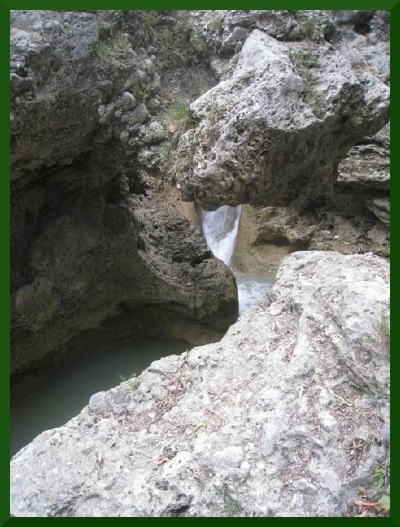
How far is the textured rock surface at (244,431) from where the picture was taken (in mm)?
3199

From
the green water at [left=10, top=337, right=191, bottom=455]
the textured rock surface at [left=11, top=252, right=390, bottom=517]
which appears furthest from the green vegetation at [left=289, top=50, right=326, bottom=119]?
the green water at [left=10, top=337, right=191, bottom=455]

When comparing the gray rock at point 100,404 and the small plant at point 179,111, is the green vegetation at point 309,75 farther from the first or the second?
the gray rock at point 100,404

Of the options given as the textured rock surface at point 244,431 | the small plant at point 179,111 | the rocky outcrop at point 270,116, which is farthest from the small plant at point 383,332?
the small plant at point 179,111

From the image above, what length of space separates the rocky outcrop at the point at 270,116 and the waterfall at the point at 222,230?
13.2 ft

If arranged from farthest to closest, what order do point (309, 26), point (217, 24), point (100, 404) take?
point (217, 24) < point (309, 26) < point (100, 404)

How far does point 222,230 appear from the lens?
453 inches

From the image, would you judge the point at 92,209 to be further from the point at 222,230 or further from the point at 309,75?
the point at 222,230

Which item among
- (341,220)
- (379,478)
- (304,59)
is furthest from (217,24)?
(379,478)

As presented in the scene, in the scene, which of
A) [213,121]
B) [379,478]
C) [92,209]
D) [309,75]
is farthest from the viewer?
[92,209]

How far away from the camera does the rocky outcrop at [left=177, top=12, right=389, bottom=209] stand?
18.9 feet

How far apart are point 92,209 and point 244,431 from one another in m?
5.48

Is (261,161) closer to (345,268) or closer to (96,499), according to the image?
(345,268)

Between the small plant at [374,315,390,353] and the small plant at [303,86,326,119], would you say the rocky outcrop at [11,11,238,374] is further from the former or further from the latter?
the small plant at [374,315,390,353]

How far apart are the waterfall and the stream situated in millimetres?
1241
